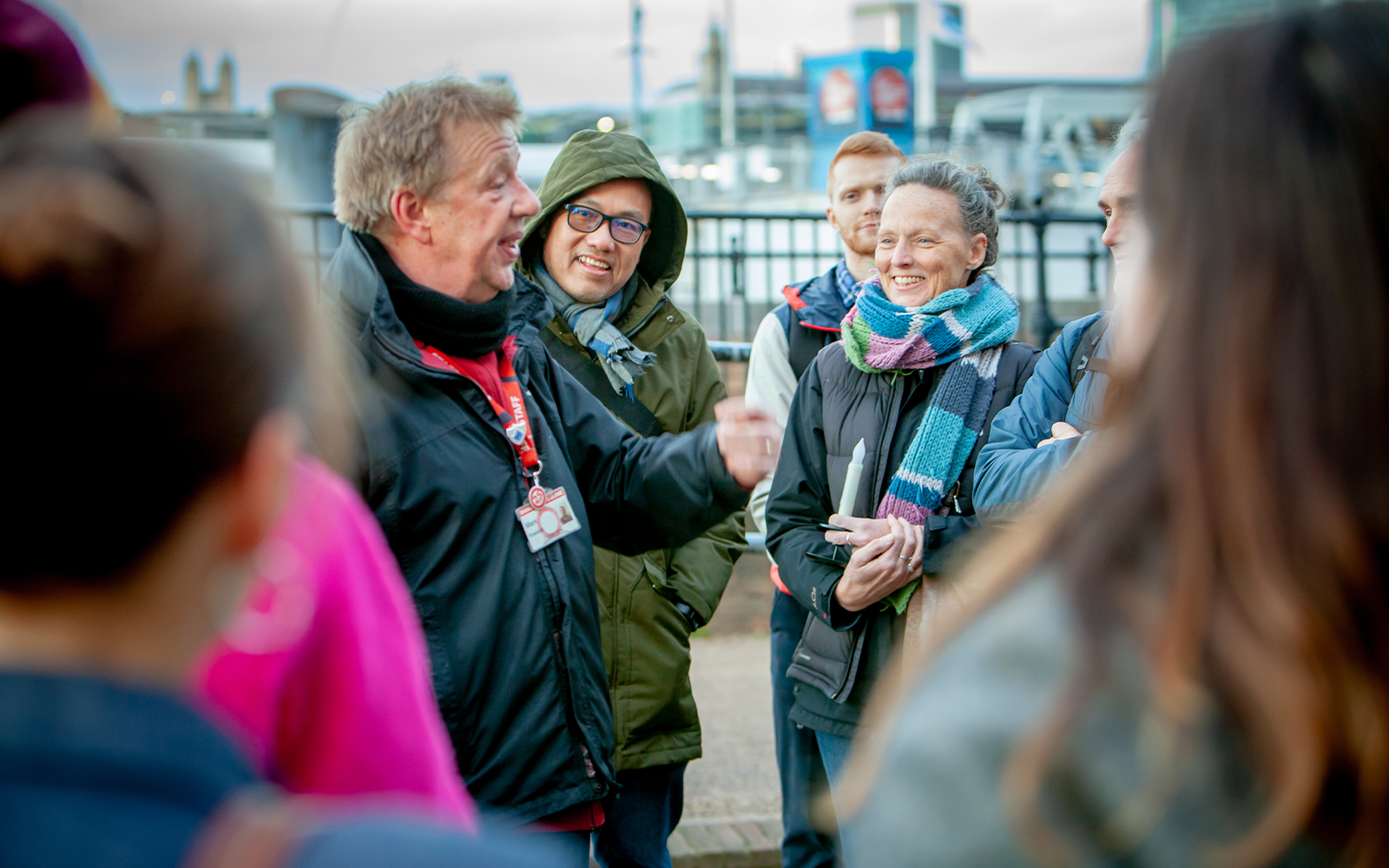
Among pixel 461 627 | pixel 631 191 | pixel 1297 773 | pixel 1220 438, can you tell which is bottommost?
pixel 461 627

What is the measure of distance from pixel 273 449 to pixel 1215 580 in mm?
768

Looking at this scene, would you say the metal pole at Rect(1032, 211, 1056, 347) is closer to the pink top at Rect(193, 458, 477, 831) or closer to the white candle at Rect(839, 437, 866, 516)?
the white candle at Rect(839, 437, 866, 516)

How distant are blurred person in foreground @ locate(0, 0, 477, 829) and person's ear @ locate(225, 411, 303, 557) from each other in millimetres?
74

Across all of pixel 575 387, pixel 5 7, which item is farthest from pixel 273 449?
pixel 575 387

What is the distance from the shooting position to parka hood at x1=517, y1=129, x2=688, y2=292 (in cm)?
348

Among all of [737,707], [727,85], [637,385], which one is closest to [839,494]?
→ [637,385]

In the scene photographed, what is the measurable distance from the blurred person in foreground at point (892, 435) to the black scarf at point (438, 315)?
3.60 feet

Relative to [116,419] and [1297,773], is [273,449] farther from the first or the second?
[1297,773]

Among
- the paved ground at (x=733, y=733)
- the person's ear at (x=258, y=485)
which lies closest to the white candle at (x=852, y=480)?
the paved ground at (x=733, y=733)

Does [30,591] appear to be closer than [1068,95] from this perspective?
Yes

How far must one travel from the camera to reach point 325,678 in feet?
3.70

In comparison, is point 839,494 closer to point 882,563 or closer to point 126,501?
point 882,563

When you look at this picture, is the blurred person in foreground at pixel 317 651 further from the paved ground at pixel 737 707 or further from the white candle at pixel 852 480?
the paved ground at pixel 737 707

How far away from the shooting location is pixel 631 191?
356 cm
